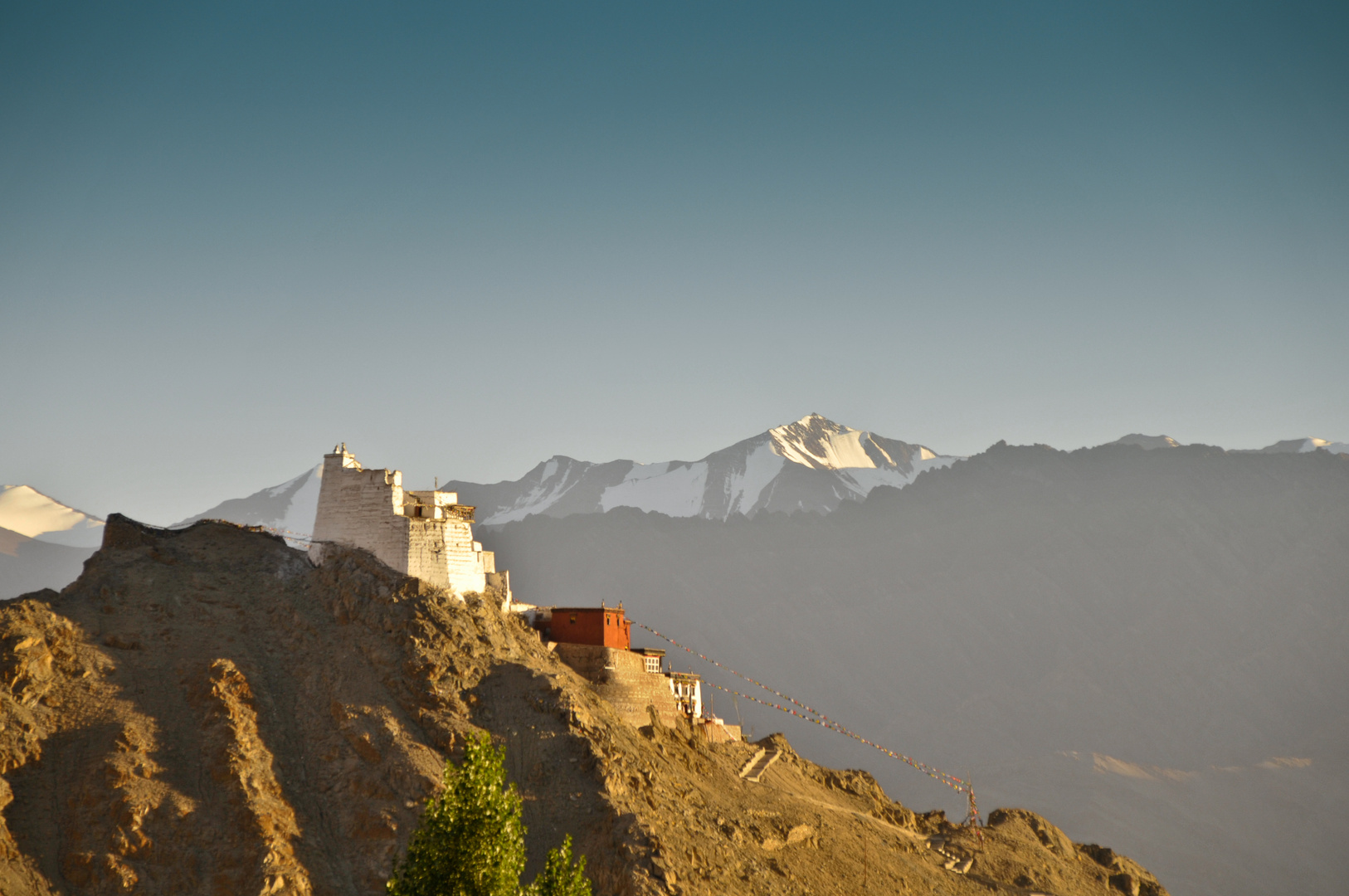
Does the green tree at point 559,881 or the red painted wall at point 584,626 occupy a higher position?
the red painted wall at point 584,626

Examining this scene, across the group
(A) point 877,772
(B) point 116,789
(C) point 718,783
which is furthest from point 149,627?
(A) point 877,772

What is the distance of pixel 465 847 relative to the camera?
99.3 ft

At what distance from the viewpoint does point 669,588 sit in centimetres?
16662

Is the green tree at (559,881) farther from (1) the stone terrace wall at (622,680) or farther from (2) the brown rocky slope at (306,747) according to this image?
(1) the stone terrace wall at (622,680)

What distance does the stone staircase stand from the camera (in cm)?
6333

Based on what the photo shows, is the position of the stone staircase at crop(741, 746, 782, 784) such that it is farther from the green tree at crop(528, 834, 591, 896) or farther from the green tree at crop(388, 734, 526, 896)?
the green tree at crop(388, 734, 526, 896)

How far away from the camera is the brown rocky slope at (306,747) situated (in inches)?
1673

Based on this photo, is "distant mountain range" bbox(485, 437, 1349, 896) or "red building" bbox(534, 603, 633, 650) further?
"distant mountain range" bbox(485, 437, 1349, 896)

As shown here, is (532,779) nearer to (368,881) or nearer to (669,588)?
(368,881)

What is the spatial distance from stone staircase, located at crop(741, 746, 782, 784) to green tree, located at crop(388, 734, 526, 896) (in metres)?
32.6

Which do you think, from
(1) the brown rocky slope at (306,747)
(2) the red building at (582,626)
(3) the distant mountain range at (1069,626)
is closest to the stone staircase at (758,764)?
(1) the brown rocky slope at (306,747)

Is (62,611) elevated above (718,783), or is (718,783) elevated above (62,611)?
(62,611)

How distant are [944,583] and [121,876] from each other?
14234cm

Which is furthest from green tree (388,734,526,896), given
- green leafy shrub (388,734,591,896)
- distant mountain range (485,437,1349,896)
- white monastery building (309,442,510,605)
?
distant mountain range (485,437,1349,896)
